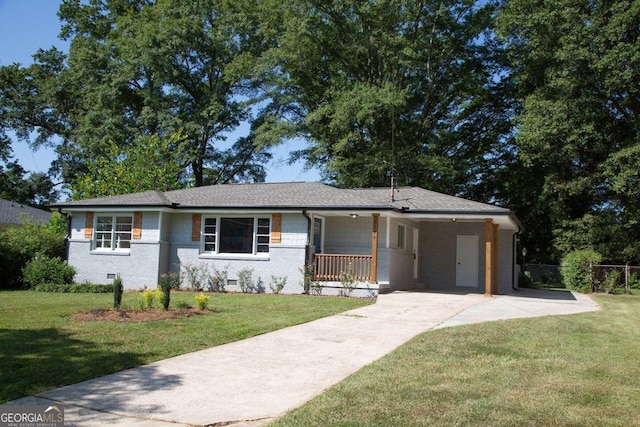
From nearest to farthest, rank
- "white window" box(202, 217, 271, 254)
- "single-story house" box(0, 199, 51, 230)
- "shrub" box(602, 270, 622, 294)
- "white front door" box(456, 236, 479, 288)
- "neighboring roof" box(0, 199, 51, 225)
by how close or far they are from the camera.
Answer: "white window" box(202, 217, 271, 254) < "white front door" box(456, 236, 479, 288) < "shrub" box(602, 270, 622, 294) < "single-story house" box(0, 199, 51, 230) < "neighboring roof" box(0, 199, 51, 225)

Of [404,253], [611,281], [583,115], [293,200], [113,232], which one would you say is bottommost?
[611,281]

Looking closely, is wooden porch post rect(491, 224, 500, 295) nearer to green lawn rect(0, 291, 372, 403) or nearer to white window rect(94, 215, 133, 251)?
green lawn rect(0, 291, 372, 403)

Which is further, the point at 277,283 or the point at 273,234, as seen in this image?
the point at 273,234

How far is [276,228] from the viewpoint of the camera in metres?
18.3

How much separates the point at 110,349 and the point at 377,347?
4.08m

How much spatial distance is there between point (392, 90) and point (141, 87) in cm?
1884

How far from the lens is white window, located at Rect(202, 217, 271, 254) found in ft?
61.7

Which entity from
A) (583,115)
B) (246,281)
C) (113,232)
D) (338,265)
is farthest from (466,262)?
(113,232)

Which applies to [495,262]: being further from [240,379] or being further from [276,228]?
[240,379]

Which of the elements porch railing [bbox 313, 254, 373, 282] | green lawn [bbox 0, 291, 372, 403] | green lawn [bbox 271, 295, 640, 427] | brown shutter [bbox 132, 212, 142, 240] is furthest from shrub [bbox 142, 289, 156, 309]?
brown shutter [bbox 132, 212, 142, 240]

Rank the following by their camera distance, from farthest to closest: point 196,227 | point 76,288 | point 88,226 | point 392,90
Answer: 1. point 392,90
2. point 88,226
3. point 196,227
4. point 76,288

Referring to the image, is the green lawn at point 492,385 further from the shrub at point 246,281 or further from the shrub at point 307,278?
the shrub at point 246,281

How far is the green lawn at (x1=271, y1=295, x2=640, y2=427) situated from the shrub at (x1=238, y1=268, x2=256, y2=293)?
9.60 m

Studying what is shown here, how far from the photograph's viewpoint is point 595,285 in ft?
80.4
